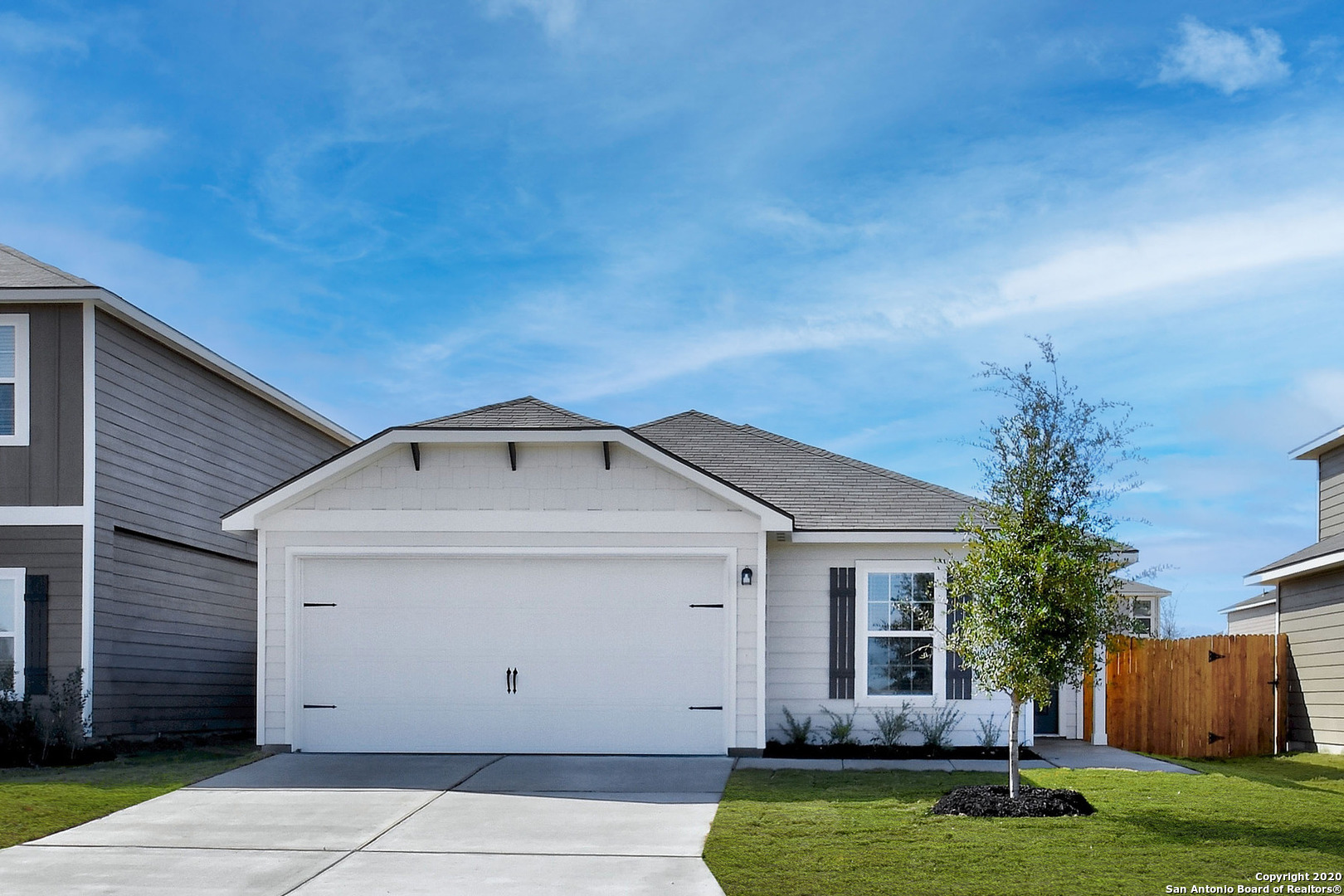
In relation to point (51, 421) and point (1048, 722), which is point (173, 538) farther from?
point (1048, 722)

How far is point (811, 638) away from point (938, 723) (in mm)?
1759

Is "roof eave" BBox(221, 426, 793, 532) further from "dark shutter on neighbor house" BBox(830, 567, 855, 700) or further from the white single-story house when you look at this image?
"dark shutter on neighbor house" BBox(830, 567, 855, 700)

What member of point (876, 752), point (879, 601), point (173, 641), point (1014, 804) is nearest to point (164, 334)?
point (173, 641)

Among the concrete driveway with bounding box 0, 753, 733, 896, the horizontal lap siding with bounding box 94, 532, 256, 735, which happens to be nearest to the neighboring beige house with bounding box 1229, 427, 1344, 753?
the concrete driveway with bounding box 0, 753, 733, 896

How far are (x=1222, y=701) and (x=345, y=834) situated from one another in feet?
42.8

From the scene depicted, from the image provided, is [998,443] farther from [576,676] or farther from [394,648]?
[394,648]

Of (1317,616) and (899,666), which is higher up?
(1317,616)

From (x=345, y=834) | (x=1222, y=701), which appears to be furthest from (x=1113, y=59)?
(x=345, y=834)

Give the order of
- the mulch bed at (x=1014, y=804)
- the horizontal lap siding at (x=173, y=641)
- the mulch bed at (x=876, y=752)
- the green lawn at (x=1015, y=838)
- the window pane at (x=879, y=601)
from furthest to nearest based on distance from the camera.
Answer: the horizontal lap siding at (x=173, y=641) → the window pane at (x=879, y=601) → the mulch bed at (x=876, y=752) → the mulch bed at (x=1014, y=804) → the green lawn at (x=1015, y=838)

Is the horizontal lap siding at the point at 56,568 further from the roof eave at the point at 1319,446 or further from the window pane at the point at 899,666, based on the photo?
the roof eave at the point at 1319,446

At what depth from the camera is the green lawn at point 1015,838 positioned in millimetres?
7266

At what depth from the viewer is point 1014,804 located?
9281mm

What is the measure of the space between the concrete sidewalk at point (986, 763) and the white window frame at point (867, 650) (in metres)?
0.94

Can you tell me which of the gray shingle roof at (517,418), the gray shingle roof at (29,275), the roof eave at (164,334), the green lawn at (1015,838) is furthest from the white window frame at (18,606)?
the green lawn at (1015,838)
